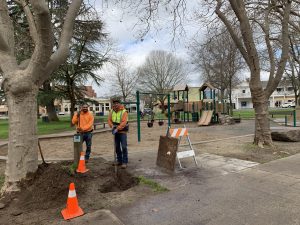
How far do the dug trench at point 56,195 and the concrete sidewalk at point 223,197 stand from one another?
19.1 inches

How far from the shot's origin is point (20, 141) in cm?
455

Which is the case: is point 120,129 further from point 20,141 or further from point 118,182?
point 20,141

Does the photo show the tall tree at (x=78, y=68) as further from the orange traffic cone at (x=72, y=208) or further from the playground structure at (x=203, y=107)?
the orange traffic cone at (x=72, y=208)

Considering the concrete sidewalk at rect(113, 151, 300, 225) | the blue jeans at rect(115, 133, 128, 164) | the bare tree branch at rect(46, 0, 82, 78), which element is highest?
the bare tree branch at rect(46, 0, 82, 78)

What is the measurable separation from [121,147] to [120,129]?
0.59 metres

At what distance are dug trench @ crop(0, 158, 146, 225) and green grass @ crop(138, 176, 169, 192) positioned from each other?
16 cm

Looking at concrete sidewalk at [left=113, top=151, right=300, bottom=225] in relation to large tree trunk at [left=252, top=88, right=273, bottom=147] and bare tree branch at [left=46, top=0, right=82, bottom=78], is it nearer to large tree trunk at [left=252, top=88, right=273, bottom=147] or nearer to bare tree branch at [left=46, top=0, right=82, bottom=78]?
large tree trunk at [left=252, top=88, right=273, bottom=147]

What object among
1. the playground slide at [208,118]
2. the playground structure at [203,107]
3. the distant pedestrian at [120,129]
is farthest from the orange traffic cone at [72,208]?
the playground structure at [203,107]

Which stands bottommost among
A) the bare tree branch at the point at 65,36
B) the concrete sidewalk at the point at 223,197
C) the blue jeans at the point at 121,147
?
the concrete sidewalk at the point at 223,197

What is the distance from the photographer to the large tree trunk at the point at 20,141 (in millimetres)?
4555

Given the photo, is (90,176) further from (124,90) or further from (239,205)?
(124,90)

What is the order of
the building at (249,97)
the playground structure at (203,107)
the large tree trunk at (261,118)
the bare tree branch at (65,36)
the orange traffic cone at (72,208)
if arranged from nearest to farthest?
the orange traffic cone at (72,208) → the bare tree branch at (65,36) → the large tree trunk at (261,118) → the playground structure at (203,107) → the building at (249,97)

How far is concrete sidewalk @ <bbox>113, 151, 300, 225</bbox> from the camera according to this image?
3.55 meters

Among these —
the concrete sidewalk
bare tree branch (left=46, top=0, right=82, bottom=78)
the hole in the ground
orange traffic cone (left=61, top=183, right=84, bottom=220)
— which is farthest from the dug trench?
bare tree branch (left=46, top=0, right=82, bottom=78)
